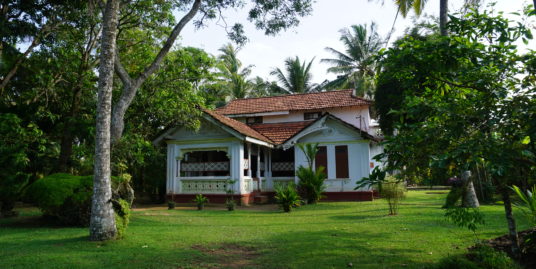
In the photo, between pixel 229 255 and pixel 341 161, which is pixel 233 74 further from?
pixel 229 255

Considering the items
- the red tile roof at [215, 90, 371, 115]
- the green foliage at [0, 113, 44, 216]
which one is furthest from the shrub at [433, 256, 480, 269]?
the red tile roof at [215, 90, 371, 115]

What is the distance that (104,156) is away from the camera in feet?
24.8

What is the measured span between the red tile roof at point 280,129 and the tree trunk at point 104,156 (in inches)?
502

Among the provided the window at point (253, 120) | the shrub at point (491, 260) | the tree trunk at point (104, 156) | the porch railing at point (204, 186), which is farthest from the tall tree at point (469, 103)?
the window at point (253, 120)

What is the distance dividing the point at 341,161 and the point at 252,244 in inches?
486

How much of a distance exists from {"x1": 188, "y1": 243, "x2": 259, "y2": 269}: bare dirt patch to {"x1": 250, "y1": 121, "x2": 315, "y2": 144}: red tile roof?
42.3 ft

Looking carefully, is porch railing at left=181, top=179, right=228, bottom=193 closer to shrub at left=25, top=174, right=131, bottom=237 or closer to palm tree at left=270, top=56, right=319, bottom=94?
shrub at left=25, top=174, right=131, bottom=237

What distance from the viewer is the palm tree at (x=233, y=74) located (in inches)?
1431

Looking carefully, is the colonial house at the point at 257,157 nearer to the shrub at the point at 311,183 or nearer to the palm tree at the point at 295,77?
the shrub at the point at 311,183

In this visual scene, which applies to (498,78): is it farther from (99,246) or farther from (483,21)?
(99,246)

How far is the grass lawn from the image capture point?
5875 mm

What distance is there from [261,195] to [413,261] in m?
13.7

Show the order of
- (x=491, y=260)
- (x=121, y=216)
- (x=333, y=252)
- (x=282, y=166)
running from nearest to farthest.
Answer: (x=491, y=260), (x=333, y=252), (x=121, y=216), (x=282, y=166)

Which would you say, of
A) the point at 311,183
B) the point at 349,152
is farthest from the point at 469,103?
the point at 349,152
